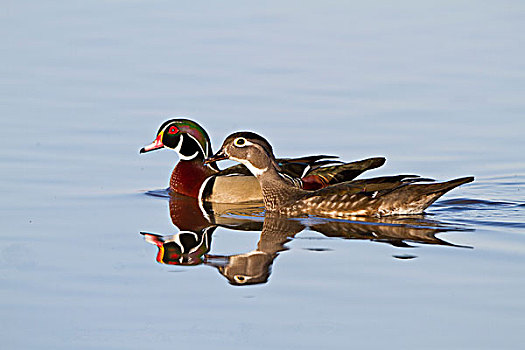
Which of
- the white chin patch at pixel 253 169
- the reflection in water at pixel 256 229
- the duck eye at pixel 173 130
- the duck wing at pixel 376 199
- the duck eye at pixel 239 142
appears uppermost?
the duck eye at pixel 173 130

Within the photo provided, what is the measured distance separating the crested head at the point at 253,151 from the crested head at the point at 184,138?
1.78 m

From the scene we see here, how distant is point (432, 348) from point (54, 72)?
1240cm

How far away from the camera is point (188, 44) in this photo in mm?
20828

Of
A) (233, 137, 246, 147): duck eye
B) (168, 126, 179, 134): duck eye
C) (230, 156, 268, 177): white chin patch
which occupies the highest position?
(168, 126, 179, 134): duck eye

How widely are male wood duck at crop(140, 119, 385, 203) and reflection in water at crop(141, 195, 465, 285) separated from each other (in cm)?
56

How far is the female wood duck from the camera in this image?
11688 millimetres

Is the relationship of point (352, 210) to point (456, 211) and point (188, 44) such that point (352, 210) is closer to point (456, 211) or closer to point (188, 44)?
point (456, 211)

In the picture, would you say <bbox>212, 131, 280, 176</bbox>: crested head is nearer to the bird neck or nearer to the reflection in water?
the reflection in water

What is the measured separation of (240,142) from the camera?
12.5 meters

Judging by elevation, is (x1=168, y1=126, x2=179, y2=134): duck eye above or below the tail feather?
above

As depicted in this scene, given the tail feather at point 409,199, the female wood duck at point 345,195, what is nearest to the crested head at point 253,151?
the female wood duck at point 345,195

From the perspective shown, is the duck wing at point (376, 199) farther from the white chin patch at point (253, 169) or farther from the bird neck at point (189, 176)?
the bird neck at point (189, 176)

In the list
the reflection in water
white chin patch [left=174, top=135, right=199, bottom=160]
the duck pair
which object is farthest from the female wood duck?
white chin patch [left=174, top=135, right=199, bottom=160]

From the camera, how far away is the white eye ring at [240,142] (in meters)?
12.5
